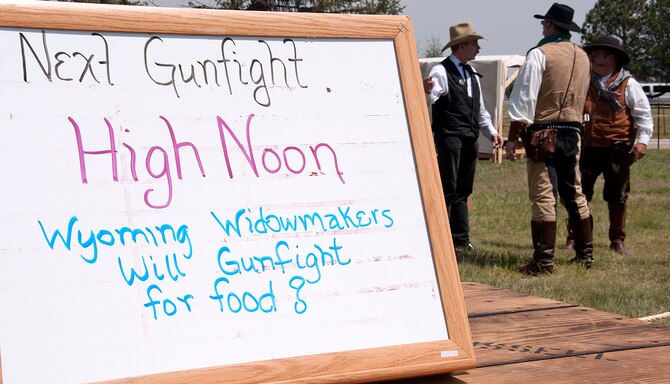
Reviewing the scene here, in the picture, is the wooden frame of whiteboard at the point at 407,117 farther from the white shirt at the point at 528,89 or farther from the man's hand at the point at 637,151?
the man's hand at the point at 637,151

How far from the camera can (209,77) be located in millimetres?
1796

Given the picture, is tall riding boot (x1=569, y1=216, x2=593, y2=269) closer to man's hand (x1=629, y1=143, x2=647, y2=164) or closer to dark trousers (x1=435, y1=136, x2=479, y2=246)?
man's hand (x1=629, y1=143, x2=647, y2=164)

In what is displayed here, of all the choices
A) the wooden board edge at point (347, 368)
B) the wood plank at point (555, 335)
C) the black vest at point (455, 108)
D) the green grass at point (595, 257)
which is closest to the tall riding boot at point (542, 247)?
the green grass at point (595, 257)

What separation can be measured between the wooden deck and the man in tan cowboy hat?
580 cm

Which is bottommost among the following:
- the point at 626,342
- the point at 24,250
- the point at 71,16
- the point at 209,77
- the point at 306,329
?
the point at 626,342

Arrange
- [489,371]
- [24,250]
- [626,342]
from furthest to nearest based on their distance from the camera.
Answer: [626,342] → [489,371] → [24,250]

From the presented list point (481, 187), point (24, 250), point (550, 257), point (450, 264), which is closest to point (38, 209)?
point (24, 250)

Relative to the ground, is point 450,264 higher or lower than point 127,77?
lower

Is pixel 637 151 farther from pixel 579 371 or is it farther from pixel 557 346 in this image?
pixel 579 371

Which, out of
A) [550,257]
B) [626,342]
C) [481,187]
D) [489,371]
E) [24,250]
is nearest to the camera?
[24,250]

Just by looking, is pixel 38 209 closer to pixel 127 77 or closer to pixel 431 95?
pixel 127 77

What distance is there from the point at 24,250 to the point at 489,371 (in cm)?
88

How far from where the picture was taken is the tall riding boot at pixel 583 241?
24.1 ft

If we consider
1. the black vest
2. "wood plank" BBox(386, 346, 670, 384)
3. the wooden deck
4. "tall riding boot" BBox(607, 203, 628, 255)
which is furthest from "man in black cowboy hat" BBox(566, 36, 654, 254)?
"wood plank" BBox(386, 346, 670, 384)
